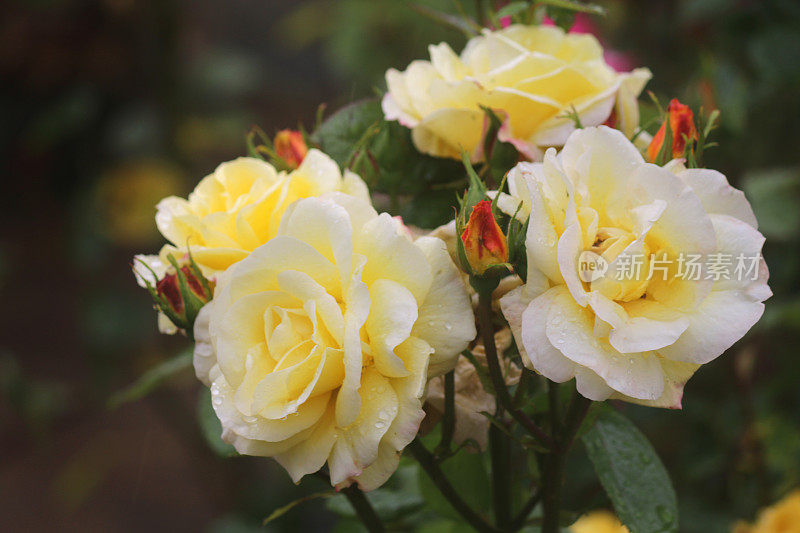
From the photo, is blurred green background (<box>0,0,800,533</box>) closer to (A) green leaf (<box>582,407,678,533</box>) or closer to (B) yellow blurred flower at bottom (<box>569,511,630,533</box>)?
(B) yellow blurred flower at bottom (<box>569,511,630,533</box>)

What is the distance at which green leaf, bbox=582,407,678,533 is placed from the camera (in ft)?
1.61

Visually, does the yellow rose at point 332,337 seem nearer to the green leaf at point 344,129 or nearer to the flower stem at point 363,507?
the flower stem at point 363,507

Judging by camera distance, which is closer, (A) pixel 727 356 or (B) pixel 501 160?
(B) pixel 501 160

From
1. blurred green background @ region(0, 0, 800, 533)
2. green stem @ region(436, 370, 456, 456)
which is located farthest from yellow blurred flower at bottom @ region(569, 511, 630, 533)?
green stem @ region(436, 370, 456, 456)

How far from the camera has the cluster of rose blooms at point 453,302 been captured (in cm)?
39

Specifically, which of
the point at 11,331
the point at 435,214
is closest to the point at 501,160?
the point at 435,214

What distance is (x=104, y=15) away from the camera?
2344 millimetres

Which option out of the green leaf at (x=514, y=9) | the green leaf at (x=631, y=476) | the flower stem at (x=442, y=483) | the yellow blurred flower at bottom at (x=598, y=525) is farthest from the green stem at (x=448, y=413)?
the yellow blurred flower at bottom at (x=598, y=525)

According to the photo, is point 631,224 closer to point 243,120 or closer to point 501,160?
point 501,160

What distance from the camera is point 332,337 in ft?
1.34

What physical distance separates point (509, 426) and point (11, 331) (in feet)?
7.71

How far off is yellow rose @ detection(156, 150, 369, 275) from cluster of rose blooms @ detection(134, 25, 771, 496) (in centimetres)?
2

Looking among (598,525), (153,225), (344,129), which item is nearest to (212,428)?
(344,129)

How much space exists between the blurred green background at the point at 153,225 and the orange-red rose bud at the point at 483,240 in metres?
0.53
